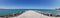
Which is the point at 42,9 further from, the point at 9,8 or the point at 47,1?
the point at 9,8

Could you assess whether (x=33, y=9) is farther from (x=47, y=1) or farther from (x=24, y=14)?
(x=47, y=1)

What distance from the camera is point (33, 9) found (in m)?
1.50

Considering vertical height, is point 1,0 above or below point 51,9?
above

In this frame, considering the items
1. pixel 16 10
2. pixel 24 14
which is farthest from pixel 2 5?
pixel 24 14

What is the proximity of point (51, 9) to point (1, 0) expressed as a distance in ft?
3.47

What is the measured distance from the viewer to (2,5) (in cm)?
150

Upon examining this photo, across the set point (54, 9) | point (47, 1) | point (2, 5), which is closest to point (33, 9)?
point (47, 1)

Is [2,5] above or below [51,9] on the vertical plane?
above

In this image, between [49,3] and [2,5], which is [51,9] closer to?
[49,3]

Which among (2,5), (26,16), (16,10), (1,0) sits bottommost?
(26,16)

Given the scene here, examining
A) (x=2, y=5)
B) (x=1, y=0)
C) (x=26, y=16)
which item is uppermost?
(x=1, y=0)

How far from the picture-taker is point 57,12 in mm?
1500

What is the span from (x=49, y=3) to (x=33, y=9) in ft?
1.16

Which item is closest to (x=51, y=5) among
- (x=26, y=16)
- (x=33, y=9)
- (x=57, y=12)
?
(x=57, y=12)
